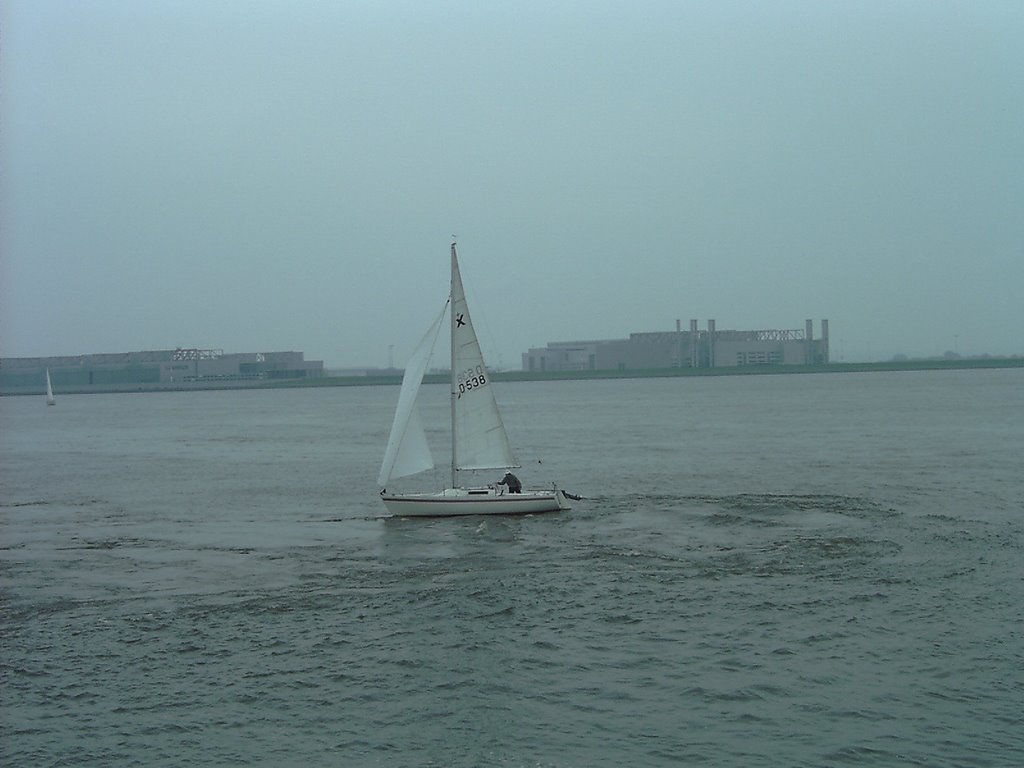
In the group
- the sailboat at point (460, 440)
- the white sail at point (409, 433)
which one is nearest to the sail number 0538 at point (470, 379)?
the sailboat at point (460, 440)

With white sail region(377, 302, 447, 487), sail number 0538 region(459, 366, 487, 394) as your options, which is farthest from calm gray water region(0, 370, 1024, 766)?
sail number 0538 region(459, 366, 487, 394)

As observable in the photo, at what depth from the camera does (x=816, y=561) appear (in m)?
27.3

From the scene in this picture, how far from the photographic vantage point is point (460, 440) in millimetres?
36875

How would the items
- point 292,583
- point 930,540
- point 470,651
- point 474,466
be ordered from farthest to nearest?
point 474,466
point 930,540
point 292,583
point 470,651

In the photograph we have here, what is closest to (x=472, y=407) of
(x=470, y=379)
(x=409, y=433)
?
(x=470, y=379)

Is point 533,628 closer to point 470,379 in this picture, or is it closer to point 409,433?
point 409,433

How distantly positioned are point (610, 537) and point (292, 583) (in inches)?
384

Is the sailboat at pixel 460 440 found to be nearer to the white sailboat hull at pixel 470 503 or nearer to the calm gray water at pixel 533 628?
the white sailboat hull at pixel 470 503

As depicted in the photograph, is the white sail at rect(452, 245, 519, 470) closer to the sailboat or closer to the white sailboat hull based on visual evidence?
the sailboat

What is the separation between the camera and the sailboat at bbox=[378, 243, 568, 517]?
3506 centimetres

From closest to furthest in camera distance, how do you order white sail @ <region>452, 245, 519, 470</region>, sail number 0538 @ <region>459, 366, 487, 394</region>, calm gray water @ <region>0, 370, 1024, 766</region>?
1. calm gray water @ <region>0, 370, 1024, 766</region>
2. white sail @ <region>452, 245, 519, 470</region>
3. sail number 0538 @ <region>459, 366, 487, 394</region>

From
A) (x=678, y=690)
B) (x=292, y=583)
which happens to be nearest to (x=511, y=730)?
(x=678, y=690)

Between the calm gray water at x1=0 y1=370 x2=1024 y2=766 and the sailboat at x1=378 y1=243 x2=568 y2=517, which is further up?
the sailboat at x1=378 y1=243 x2=568 y2=517

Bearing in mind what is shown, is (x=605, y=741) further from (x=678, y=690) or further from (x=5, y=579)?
(x=5, y=579)
